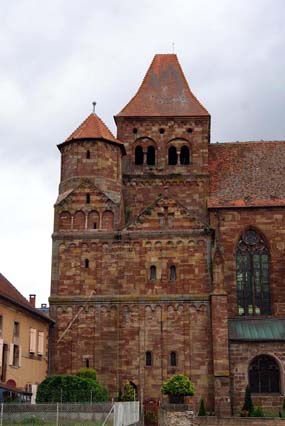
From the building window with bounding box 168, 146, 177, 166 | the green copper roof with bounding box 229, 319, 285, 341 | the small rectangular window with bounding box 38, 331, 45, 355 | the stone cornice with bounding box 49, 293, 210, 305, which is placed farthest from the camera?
the building window with bounding box 168, 146, 177, 166

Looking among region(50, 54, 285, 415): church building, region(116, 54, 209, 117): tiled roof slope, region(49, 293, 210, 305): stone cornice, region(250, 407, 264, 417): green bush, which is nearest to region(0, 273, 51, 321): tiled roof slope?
region(49, 293, 210, 305): stone cornice

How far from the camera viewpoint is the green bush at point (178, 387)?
40.5 metres

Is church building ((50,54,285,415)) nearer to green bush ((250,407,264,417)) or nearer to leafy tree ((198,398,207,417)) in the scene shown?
leafy tree ((198,398,207,417))

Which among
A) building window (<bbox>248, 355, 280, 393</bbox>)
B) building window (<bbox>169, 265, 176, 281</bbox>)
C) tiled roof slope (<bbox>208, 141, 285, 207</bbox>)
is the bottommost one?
building window (<bbox>248, 355, 280, 393</bbox>)

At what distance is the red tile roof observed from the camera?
162 feet

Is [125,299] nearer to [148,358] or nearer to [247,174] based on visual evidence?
[148,358]

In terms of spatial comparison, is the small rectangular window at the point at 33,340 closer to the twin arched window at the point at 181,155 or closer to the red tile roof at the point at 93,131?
the red tile roof at the point at 93,131

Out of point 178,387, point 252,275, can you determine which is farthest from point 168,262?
point 178,387

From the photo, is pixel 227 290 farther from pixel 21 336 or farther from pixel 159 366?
pixel 21 336

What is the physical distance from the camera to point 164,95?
56.8 m


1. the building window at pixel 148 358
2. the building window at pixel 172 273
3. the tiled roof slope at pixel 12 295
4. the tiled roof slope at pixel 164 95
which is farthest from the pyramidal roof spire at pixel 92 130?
the building window at pixel 148 358

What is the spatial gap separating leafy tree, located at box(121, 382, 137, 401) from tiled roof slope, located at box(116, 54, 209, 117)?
22034 mm

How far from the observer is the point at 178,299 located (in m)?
45.1

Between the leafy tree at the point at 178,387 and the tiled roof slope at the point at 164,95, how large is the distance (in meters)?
22.4
